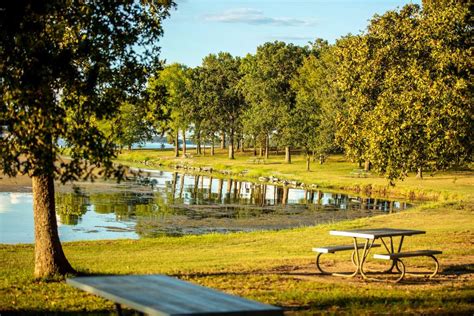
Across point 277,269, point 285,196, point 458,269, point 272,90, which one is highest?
point 272,90

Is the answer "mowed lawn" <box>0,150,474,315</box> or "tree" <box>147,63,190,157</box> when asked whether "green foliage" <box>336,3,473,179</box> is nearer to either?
"mowed lawn" <box>0,150,474,315</box>

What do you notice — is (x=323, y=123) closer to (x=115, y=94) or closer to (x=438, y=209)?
(x=438, y=209)

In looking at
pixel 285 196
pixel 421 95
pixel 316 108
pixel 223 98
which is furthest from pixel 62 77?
pixel 223 98

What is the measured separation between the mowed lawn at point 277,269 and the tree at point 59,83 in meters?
2.30

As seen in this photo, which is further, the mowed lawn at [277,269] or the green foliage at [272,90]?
the green foliage at [272,90]

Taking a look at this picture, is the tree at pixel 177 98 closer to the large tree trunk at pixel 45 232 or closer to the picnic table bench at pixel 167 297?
the large tree trunk at pixel 45 232

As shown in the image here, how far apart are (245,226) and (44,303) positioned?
25.3 meters

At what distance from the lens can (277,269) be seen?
1822 cm

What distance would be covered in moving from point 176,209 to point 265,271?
93.1 feet

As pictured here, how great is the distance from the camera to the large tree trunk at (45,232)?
A: 16.6m

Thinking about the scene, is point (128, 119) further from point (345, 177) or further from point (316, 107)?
point (316, 107)

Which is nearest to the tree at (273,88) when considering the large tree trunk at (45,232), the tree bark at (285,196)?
the tree bark at (285,196)

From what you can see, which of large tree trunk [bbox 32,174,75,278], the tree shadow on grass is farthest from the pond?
the tree shadow on grass

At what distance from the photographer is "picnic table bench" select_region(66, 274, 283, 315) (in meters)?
7.49
